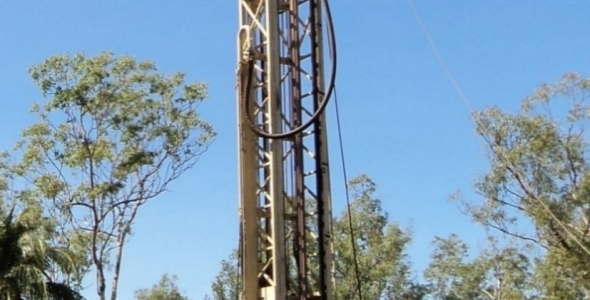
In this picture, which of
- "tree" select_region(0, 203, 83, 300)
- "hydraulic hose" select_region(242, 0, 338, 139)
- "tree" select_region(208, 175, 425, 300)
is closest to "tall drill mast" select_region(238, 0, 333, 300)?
"hydraulic hose" select_region(242, 0, 338, 139)

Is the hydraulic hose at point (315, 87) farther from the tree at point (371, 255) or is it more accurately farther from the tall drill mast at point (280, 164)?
the tree at point (371, 255)

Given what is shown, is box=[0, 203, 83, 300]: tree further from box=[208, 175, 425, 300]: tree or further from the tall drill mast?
box=[208, 175, 425, 300]: tree

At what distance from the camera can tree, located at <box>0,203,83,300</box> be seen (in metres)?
9.21

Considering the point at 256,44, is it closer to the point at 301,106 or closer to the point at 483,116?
the point at 301,106

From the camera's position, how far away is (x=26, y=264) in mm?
9352

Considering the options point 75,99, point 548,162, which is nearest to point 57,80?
point 75,99

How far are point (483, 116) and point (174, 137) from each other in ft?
21.1

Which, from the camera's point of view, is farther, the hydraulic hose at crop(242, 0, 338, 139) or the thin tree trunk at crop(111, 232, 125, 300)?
the thin tree trunk at crop(111, 232, 125, 300)

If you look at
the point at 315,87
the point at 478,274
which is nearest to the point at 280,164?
the point at 315,87

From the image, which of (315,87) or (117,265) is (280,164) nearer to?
(315,87)

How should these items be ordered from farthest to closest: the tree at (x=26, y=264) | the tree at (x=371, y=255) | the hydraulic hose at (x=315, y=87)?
the tree at (x=371, y=255) < the tree at (x=26, y=264) < the hydraulic hose at (x=315, y=87)

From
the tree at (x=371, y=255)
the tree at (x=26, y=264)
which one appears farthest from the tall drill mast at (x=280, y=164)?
the tree at (x=371, y=255)

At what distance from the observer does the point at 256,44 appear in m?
7.32

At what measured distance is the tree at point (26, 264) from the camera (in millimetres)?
9211
